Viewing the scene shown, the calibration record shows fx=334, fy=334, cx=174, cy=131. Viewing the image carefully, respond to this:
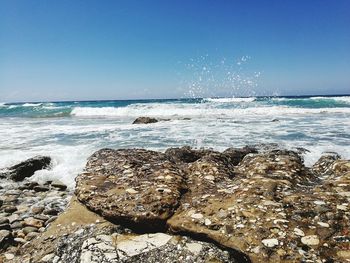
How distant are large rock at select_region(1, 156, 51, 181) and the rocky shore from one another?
2876mm

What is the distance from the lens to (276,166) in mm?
4656

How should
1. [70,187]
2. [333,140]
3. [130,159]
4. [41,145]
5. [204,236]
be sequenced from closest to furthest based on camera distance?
[204,236] → [130,159] → [70,187] → [333,140] → [41,145]

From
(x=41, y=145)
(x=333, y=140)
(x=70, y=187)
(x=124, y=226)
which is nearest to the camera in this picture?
(x=124, y=226)

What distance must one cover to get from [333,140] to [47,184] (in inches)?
352

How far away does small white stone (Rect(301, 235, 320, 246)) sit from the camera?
110 inches

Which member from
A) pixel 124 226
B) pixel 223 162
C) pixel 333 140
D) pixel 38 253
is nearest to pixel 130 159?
pixel 223 162

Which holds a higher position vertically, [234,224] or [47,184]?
[234,224]

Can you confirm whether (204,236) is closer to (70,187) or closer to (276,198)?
(276,198)

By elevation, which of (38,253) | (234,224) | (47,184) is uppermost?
(234,224)

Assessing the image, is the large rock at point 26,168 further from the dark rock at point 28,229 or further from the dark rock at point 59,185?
the dark rock at point 28,229

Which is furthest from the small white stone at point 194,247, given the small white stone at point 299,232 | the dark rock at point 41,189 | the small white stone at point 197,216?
the dark rock at point 41,189

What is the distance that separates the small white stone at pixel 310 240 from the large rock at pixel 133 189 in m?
1.30

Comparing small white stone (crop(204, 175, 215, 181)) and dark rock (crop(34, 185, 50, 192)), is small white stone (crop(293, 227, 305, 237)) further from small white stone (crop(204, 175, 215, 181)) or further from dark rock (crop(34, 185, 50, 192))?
dark rock (crop(34, 185, 50, 192))

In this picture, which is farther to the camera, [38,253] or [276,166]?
[276,166]
